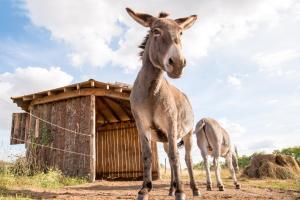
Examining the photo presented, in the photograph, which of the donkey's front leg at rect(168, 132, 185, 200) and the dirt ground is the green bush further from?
the donkey's front leg at rect(168, 132, 185, 200)

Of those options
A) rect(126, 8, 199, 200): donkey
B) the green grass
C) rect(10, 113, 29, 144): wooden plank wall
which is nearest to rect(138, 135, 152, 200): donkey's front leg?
rect(126, 8, 199, 200): donkey

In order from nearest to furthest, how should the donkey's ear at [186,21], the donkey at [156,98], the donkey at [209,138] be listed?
the donkey at [156,98], the donkey's ear at [186,21], the donkey at [209,138]

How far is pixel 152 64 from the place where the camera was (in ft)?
15.5

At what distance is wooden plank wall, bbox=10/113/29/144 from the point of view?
15703 millimetres

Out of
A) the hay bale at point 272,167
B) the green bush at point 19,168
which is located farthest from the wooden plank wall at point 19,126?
the hay bale at point 272,167

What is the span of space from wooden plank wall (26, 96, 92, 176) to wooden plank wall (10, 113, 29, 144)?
2.10ft

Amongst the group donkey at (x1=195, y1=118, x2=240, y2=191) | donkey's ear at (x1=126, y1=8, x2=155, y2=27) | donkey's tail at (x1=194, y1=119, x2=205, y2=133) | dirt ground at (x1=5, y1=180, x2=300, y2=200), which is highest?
donkey's ear at (x1=126, y1=8, x2=155, y2=27)

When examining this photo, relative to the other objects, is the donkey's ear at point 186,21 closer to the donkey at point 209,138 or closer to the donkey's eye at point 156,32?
the donkey's eye at point 156,32

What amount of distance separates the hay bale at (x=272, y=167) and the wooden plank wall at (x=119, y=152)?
7.01 metres

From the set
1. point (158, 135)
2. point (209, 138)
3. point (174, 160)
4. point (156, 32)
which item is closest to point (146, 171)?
point (174, 160)

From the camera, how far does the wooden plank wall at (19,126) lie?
15703mm

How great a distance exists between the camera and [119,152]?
19.8 meters

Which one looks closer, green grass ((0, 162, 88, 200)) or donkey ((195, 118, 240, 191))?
green grass ((0, 162, 88, 200))

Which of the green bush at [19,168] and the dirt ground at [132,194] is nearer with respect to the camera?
the dirt ground at [132,194]
